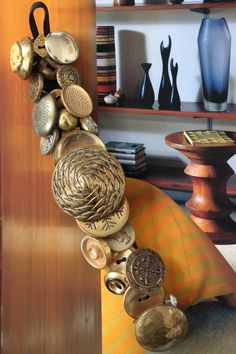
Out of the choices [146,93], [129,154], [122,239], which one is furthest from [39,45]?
[146,93]

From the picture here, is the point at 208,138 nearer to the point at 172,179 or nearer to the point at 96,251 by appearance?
the point at 172,179

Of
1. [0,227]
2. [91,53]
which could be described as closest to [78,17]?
[91,53]

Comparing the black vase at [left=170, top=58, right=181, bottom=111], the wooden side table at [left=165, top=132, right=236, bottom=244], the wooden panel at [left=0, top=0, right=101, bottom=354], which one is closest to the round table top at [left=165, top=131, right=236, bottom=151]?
the wooden side table at [left=165, top=132, right=236, bottom=244]

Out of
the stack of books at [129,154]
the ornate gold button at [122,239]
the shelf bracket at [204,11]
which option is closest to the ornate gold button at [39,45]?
the ornate gold button at [122,239]

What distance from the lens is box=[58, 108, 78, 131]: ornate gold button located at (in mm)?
277

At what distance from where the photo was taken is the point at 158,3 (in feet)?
3.17

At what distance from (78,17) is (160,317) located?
0.61ft

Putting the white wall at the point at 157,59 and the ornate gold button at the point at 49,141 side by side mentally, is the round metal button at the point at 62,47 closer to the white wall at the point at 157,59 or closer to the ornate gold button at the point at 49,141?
the ornate gold button at the point at 49,141

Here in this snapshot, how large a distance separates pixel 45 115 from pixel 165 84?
0.68 m

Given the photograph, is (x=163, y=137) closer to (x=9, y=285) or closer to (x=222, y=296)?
(x=222, y=296)

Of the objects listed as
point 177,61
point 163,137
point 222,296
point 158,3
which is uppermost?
point 158,3

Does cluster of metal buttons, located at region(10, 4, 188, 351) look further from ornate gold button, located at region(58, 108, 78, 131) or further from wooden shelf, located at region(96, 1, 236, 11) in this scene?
wooden shelf, located at region(96, 1, 236, 11)

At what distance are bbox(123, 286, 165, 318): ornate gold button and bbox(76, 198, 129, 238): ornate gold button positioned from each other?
4 centimetres

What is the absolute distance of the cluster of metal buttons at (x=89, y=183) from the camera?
0.86 ft
